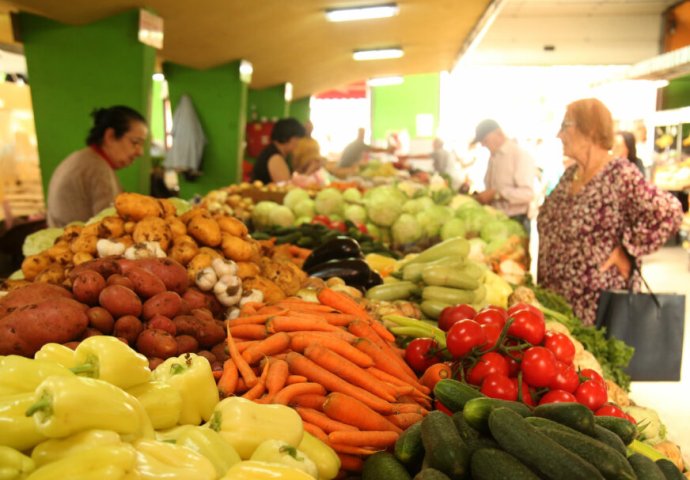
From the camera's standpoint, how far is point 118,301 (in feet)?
7.38

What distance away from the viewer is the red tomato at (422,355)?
8.60 ft

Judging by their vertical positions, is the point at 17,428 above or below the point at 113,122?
below

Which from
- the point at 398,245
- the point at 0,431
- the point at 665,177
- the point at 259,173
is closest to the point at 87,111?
the point at 259,173

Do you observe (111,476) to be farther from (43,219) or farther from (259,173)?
(259,173)

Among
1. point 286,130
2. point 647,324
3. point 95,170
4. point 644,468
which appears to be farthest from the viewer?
point 286,130

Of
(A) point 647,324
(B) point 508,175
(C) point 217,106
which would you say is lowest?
(A) point 647,324

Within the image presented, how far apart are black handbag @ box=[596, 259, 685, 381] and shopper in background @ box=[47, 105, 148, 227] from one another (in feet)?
12.9

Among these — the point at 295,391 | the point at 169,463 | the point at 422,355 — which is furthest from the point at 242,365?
the point at 169,463

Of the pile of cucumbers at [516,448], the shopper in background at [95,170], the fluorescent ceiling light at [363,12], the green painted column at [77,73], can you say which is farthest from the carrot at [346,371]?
the fluorescent ceiling light at [363,12]

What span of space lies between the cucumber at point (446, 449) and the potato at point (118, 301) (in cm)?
119

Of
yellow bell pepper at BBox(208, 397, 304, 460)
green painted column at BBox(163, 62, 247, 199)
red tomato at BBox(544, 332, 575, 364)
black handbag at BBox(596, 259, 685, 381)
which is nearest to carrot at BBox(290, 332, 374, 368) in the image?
yellow bell pepper at BBox(208, 397, 304, 460)

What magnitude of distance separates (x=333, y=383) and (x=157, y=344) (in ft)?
2.08

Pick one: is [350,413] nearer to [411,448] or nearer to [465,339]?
[411,448]

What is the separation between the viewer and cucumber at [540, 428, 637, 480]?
57.9 inches
